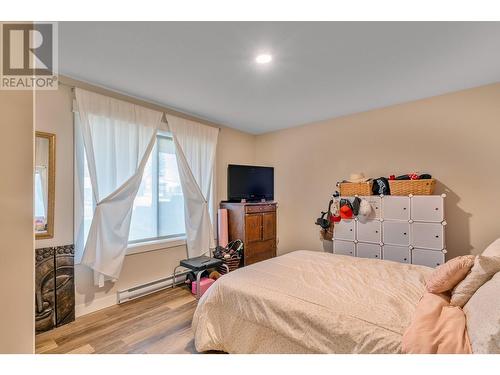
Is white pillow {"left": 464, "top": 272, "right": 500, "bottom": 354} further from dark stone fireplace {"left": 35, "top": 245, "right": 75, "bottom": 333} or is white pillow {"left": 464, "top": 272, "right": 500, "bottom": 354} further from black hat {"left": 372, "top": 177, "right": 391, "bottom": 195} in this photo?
dark stone fireplace {"left": 35, "top": 245, "right": 75, "bottom": 333}

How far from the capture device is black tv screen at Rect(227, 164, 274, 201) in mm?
4000

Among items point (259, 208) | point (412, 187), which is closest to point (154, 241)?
point (259, 208)

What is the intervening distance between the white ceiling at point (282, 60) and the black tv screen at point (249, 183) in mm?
1204

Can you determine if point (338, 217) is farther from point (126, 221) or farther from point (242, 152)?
point (126, 221)

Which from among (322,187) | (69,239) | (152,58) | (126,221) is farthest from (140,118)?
(322,187)

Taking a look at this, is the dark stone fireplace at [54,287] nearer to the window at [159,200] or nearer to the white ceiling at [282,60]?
the window at [159,200]

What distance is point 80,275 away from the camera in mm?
2551

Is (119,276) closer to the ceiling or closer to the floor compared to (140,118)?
closer to the floor

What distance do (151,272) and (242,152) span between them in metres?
2.50

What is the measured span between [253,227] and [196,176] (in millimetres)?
1199

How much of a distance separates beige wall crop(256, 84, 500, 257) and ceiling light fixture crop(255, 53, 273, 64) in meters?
2.00

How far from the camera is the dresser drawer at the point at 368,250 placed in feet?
9.84

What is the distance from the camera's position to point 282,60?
213cm

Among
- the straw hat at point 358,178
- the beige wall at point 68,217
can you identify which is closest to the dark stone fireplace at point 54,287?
Result: the beige wall at point 68,217
